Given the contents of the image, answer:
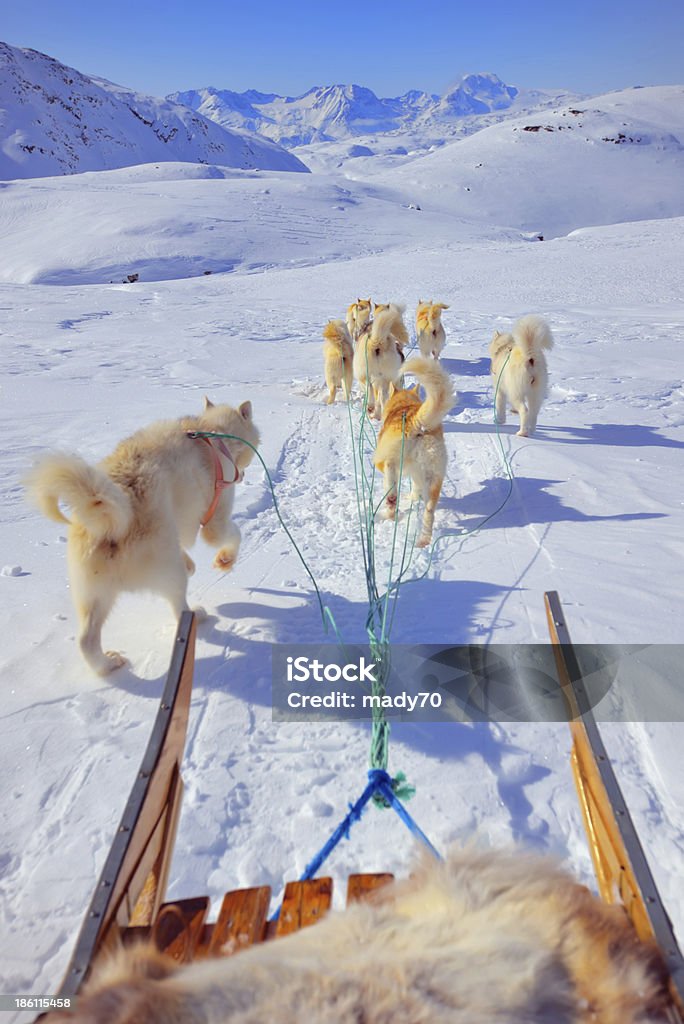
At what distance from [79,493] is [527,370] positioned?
16.5ft

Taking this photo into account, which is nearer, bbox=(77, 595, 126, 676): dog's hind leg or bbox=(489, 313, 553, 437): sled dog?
bbox=(77, 595, 126, 676): dog's hind leg

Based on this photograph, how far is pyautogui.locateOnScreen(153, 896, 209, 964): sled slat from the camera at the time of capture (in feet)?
4.22

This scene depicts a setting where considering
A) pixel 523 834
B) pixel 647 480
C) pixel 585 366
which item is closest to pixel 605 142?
pixel 585 366

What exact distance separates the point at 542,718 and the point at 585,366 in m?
7.91

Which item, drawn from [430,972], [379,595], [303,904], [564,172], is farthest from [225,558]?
[564,172]

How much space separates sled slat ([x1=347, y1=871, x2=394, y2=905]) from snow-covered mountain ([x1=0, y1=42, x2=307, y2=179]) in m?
83.7

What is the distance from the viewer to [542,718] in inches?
92.7

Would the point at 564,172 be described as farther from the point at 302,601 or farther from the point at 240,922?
the point at 240,922

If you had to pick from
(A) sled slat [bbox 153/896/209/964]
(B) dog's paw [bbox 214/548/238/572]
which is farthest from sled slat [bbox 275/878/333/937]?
(B) dog's paw [bbox 214/548/238/572]

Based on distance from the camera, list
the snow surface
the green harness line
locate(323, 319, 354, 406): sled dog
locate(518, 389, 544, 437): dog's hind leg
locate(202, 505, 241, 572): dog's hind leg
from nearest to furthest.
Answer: the snow surface, the green harness line, locate(202, 505, 241, 572): dog's hind leg, locate(518, 389, 544, 437): dog's hind leg, locate(323, 319, 354, 406): sled dog

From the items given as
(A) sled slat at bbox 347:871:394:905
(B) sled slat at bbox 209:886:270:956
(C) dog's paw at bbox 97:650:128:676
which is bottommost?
(C) dog's paw at bbox 97:650:128:676

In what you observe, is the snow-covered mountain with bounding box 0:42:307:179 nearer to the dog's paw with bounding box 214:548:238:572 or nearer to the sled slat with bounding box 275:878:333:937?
the dog's paw with bounding box 214:548:238:572

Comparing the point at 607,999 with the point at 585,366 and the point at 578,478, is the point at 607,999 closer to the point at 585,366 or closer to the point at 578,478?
the point at 578,478

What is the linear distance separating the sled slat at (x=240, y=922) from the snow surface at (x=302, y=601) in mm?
330
